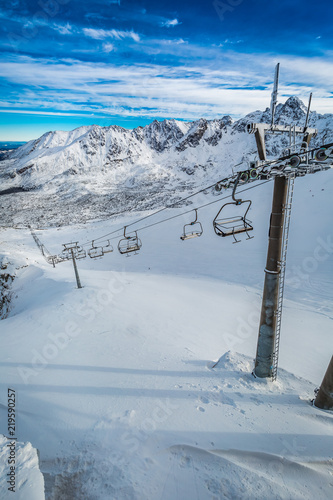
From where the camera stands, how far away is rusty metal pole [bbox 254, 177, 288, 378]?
21.5 ft

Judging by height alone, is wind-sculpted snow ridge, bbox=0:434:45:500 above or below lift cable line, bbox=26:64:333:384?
below

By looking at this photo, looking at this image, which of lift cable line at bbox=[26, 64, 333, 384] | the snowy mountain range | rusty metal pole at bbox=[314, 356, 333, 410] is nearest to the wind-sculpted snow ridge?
lift cable line at bbox=[26, 64, 333, 384]

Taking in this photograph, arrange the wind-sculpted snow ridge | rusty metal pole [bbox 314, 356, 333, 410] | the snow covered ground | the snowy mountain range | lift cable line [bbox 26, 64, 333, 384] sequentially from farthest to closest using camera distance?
the snowy mountain range
rusty metal pole [bbox 314, 356, 333, 410]
lift cable line [bbox 26, 64, 333, 384]
the snow covered ground
the wind-sculpted snow ridge

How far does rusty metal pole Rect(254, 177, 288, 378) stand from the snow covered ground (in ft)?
2.71

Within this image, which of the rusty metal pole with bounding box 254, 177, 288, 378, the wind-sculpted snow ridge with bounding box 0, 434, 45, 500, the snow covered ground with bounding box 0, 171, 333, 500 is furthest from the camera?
the rusty metal pole with bounding box 254, 177, 288, 378

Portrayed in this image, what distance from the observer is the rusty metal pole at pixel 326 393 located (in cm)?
645

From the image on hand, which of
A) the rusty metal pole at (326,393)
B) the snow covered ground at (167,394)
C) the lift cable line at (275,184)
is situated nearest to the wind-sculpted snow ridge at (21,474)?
the snow covered ground at (167,394)

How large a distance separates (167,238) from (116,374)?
96.0 feet

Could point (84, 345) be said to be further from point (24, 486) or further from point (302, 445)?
point (302, 445)

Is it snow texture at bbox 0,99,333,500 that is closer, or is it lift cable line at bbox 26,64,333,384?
snow texture at bbox 0,99,333,500

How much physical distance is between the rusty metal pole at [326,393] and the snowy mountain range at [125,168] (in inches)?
2947

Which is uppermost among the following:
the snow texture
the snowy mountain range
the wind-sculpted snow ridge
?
the snowy mountain range

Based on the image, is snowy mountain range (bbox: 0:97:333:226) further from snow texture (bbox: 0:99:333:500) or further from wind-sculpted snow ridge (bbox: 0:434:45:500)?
wind-sculpted snow ridge (bbox: 0:434:45:500)

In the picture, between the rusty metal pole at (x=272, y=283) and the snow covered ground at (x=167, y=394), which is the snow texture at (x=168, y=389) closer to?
the snow covered ground at (x=167, y=394)
